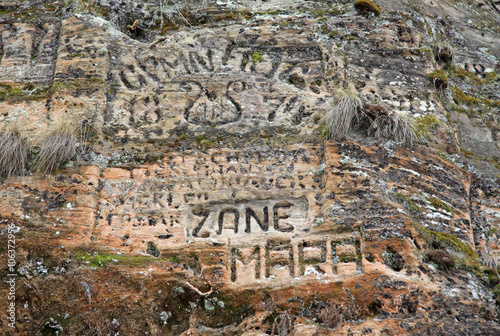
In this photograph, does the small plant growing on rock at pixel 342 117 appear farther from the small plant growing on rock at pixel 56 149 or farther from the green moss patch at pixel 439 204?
the small plant growing on rock at pixel 56 149

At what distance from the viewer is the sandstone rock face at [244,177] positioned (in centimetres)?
449

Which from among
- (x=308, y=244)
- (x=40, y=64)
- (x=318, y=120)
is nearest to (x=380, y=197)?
(x=308, y=244)

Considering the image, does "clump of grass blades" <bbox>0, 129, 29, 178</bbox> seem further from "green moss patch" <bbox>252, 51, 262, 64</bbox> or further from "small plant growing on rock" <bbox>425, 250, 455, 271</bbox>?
"small plant growing on rock" <bbox>425, 250, 455, 271</bbox>

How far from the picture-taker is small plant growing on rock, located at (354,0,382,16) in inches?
281

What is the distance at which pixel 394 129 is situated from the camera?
5.59 metres

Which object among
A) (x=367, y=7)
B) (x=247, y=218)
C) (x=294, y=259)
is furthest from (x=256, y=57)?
(x=294, y=259)

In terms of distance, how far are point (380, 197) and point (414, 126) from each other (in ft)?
4.25

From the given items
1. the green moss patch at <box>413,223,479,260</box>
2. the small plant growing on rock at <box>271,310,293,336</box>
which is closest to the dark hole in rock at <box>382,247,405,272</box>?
the green moss patch at <box>413,223,479,260</box>

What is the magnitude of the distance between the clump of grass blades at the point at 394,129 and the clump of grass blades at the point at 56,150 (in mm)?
3798

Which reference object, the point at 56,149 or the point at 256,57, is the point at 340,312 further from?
the point at 256,57

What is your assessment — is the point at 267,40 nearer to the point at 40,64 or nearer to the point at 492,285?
the point at 40,64

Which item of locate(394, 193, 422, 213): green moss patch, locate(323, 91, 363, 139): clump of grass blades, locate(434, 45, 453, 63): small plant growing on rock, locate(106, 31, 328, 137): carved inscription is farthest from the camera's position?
locate(434, 45, 453, 63): small plant growing on rock

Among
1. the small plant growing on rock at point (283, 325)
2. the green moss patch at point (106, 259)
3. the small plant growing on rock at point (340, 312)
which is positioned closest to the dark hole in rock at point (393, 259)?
the small plant growing on rock at point (340, 312)

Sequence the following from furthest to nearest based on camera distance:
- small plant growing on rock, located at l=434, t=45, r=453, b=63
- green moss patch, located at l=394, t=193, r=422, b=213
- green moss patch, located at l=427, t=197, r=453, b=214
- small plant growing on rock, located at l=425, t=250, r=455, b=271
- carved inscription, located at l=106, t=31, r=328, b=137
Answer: small plant growing on rock, located at l=434, t=45, r=453, b=63, carved inscription, located at l=106, t=31, r=328, b=137, green moss patch, located at l=427, t=197, r=453, b=214, green moss patch, located at l=394, t=193, r=422, b=213, small plant growing on rock, located at l=425, t=250, r=455, b=271
